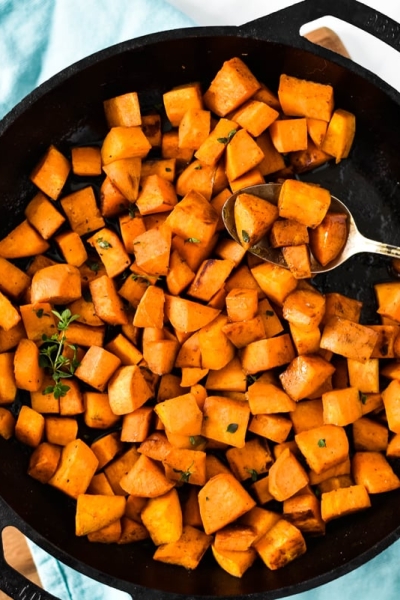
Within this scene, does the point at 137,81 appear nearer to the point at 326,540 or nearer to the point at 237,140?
the point at 237,140

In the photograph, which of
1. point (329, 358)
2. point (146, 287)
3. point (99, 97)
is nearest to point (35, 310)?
point (146, 287)

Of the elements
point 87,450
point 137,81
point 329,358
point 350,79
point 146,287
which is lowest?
point 329,358

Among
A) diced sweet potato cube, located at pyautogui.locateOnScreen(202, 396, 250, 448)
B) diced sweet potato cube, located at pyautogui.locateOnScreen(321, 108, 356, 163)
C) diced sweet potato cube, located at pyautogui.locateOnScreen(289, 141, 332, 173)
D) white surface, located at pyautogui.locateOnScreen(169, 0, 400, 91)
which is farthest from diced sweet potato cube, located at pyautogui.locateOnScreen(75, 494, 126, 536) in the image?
white surface, located at pyautogui.locateOnScreen(169, 0, 400, 91)

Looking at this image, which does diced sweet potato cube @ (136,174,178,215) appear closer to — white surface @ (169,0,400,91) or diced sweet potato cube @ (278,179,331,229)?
diced sweet potato cube @ (278,179,331,229)

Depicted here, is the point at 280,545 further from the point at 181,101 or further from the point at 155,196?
the point at 181,101

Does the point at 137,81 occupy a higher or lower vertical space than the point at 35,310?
higher

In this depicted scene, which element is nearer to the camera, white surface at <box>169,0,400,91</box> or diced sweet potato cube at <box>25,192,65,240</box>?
diced sweet potato cube at <box>25,192,65,240</box>

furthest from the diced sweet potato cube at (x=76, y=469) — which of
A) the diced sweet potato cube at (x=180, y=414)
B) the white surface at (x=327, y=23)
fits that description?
the white surface at (x=327, y=23)
